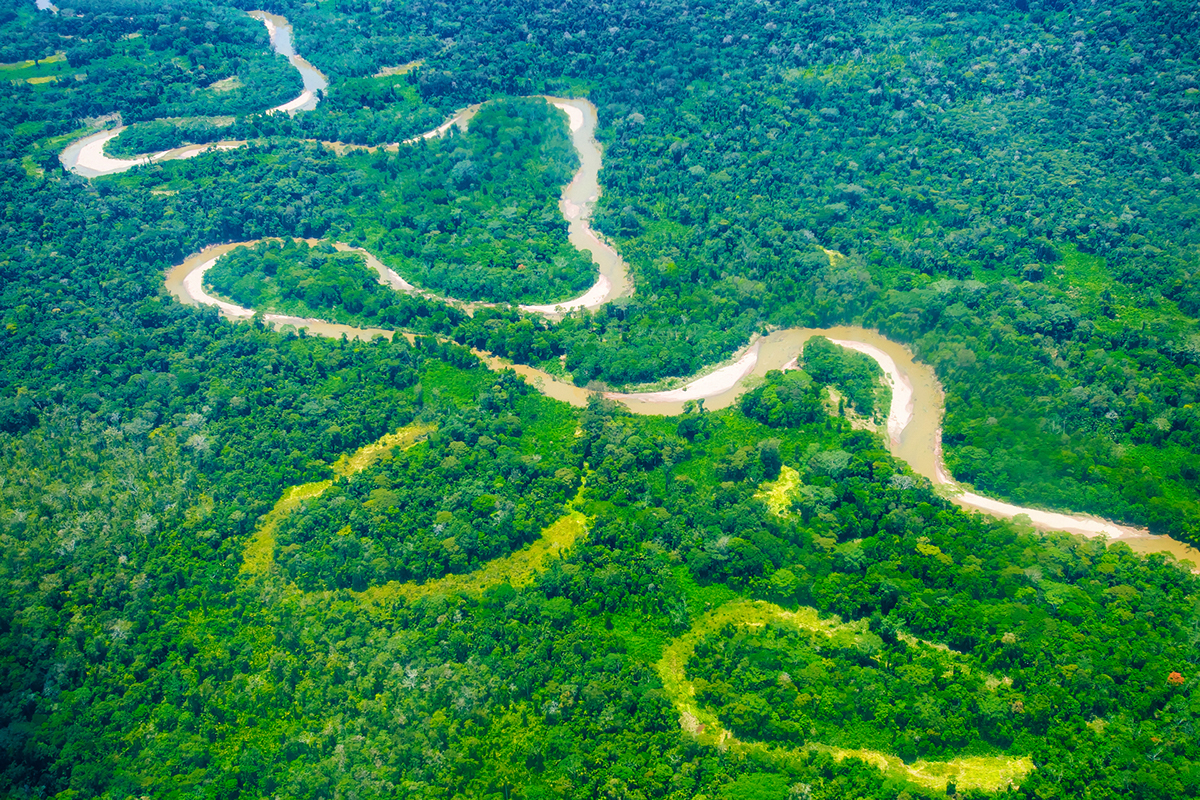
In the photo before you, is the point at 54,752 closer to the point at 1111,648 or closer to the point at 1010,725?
the point at 1010,725

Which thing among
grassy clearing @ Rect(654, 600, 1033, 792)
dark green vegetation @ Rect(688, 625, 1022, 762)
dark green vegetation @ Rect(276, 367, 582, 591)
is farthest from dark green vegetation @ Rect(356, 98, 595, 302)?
dark green vegetation @ Rect(688, 625, 1022, 762)

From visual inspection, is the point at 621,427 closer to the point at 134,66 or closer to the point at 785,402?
the point at 785,402

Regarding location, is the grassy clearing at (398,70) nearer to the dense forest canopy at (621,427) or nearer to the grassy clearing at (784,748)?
the dense forest canopy at (621,427)

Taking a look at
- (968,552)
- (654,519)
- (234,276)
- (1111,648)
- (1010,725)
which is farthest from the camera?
(234,276)

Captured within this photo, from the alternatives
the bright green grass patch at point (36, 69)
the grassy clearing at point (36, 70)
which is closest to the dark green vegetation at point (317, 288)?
the grassy clearing at point (36, 70)

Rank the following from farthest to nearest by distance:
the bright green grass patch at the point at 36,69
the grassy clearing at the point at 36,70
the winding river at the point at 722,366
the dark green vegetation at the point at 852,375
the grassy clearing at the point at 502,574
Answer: the bright green grass patch at the point at 36,69 → the grassy clearing at the point at 36,70 → the dark green vegetation at the point at 852,375 → the winding river at the point at 722,366 → the grassy clearing at the point at 502,574

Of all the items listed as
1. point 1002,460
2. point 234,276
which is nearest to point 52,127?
point 234,276
